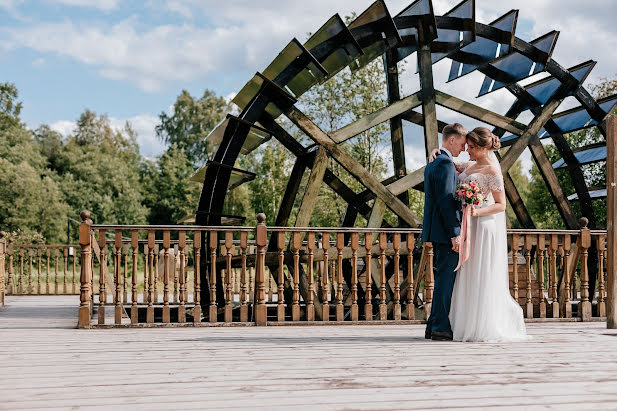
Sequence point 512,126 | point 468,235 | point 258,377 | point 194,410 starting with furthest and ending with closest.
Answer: point 512,126, point 468,235, point 258,377, point 194,410

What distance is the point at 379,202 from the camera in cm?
912

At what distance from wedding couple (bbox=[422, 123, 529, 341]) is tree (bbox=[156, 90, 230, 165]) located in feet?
118

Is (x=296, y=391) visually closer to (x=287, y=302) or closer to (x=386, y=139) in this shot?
(x=287, y=302)

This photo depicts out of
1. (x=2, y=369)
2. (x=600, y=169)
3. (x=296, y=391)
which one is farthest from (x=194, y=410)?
(x=600, y=169)

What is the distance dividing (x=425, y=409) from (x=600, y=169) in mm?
17299

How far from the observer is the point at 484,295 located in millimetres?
5336

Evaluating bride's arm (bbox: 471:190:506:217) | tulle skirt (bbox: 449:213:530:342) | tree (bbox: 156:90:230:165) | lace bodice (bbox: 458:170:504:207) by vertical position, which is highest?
tree (bbox: 156:90:230:165)

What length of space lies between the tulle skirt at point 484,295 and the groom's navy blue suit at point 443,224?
0.31 feet

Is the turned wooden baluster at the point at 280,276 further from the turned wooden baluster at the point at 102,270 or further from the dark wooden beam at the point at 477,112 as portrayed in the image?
the dark wooden beam at the point at 477,112

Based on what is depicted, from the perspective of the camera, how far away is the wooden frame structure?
8.66 metres

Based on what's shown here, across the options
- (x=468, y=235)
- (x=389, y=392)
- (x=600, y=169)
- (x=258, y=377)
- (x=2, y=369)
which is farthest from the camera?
(x=600, y=169)

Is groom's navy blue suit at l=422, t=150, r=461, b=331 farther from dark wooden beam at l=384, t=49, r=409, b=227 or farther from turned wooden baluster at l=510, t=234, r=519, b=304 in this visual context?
dark wooden beam at l=384, t=49, r=409, b=227

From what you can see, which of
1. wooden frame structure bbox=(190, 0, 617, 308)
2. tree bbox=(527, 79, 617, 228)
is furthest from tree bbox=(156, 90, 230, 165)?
wooden frame structure bbox=(190, 0, 617, 308)

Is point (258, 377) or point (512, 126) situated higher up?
point (512, 126)
